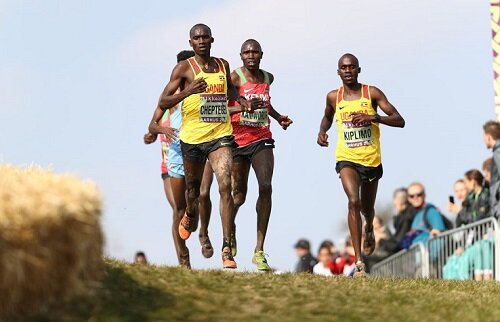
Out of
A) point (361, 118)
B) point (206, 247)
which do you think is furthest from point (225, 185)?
point (361, 118)

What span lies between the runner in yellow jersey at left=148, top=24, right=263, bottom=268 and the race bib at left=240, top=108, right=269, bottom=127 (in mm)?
942

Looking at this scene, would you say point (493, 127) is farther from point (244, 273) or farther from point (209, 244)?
point (244, 273)

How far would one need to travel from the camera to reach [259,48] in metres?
16.5

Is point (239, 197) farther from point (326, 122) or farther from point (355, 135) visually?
point (355, 135)

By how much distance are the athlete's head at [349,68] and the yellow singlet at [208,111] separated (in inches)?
66.6

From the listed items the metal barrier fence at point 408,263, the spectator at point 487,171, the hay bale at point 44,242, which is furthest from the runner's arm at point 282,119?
the hay bale at point 44,242

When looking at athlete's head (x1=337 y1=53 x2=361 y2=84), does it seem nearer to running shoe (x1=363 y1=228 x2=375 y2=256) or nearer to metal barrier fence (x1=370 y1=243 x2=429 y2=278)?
running shoe (x1=363 y1=228 x2=375 y2=256)

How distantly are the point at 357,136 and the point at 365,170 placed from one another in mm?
428

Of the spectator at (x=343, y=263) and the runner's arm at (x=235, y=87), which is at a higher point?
the runner's arm at (x=235, y=87)

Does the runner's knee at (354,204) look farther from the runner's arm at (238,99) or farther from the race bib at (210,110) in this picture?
the race bib at (210,110)

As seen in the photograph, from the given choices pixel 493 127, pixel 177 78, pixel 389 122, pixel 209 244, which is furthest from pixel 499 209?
pixel 177 78

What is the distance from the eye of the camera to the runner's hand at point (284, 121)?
16669mm

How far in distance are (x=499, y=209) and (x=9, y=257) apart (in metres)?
9.91

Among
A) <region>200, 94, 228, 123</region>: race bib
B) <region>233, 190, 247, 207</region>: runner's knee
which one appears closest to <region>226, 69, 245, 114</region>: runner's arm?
<region>200, 94, 228, 123</region>: race bib
